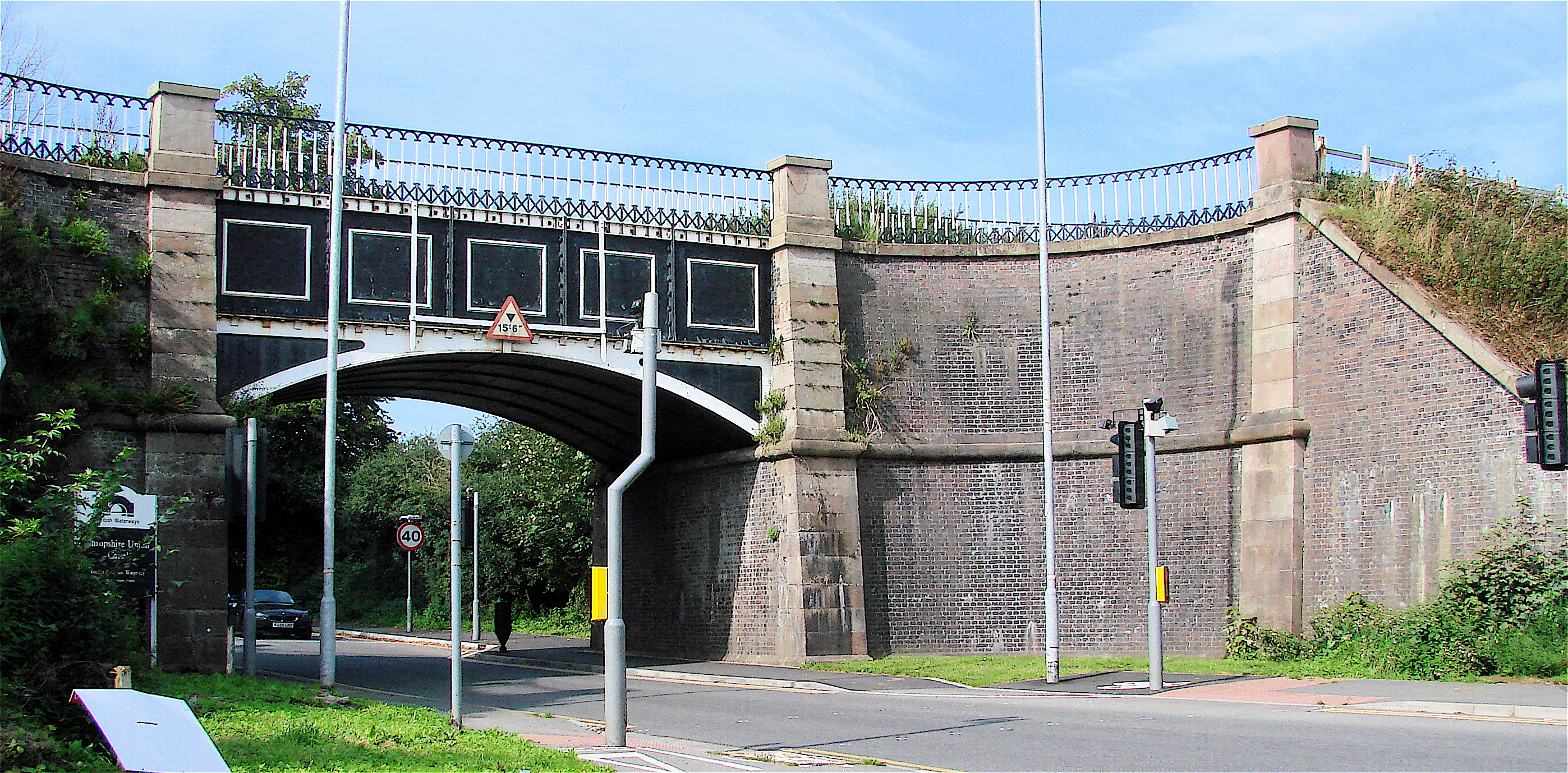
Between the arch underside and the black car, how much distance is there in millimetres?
17346

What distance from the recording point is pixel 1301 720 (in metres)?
12.8

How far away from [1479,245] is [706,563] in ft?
46.5

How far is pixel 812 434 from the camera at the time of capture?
22969mm

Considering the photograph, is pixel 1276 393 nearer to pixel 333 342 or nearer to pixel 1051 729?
pixel 1051 729

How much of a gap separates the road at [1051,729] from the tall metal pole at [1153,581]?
0.90 m

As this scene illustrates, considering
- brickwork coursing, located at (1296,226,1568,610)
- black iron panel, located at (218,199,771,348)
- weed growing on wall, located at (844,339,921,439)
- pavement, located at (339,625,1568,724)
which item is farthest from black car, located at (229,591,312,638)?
brickwork coursing, located at (1296,226,1568,610)

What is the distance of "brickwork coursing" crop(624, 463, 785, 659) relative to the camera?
23516 millimetres

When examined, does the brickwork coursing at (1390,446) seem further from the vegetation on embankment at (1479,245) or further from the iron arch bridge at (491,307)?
the iron arch bridge at (491,307)

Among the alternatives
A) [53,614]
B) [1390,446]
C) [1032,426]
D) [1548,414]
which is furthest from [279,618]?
[1548,414]

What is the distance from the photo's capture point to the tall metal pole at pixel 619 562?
36.9 ft

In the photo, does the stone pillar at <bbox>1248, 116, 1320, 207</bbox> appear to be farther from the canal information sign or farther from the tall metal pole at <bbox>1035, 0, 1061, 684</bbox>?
the canal information sign

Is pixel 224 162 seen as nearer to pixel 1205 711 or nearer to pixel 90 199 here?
pixel 90 199

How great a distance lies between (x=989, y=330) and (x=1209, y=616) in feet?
20.3

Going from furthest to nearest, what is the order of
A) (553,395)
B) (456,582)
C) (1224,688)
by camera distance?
1. (553,395)
2. (1224,688)
3. (456,582)
